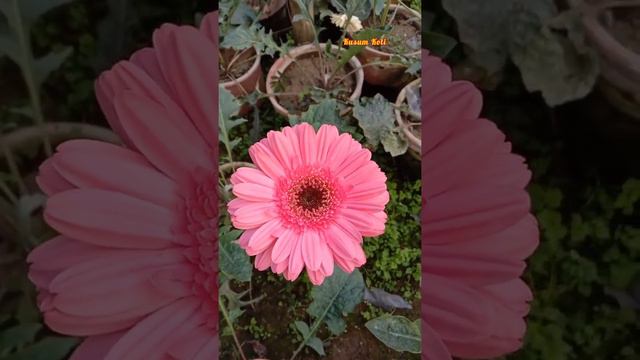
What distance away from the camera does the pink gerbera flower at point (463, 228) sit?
2.96ft

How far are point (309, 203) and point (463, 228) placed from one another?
0.20 meters

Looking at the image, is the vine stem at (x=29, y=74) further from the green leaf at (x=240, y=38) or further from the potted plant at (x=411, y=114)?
the potted plant at (x=411, y=114)

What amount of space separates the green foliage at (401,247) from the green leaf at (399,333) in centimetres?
3

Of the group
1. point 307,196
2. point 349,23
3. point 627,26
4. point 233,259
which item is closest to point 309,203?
point 307,196

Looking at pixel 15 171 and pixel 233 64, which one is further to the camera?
pixel 15 171

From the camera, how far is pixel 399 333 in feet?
2.81

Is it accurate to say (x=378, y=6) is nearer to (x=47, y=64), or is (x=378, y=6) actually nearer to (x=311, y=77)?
(x=311, y=77)

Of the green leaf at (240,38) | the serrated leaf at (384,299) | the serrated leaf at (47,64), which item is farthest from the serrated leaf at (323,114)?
the serrated leaf at (47,64)

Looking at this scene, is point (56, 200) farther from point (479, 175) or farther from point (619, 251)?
point (619, 251)

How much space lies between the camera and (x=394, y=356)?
87 cm

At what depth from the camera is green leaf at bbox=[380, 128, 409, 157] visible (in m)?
0.86

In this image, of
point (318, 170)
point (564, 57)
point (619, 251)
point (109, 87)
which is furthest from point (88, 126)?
point (619, 251)

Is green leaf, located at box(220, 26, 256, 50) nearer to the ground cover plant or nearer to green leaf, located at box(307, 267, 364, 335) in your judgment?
the ground cover plant

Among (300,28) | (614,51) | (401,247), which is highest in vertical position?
(300,28)
